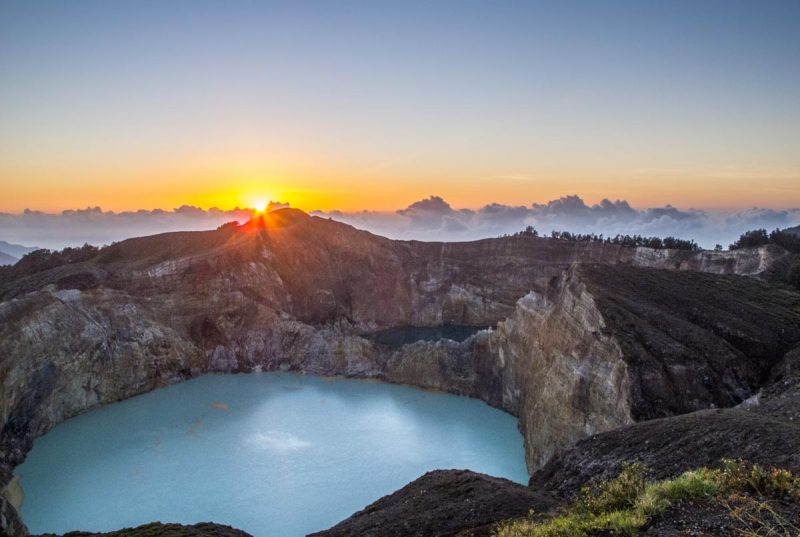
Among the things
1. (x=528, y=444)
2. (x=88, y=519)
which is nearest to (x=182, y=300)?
(x=88, y=519)

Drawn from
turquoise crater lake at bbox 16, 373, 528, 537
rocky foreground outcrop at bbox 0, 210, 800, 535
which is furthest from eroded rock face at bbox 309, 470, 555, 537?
turquoise crater lake at bbox 16, 373, 528, 537

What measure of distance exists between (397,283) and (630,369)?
40687 mm

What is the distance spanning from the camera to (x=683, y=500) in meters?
9.16

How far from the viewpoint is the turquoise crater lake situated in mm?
23281

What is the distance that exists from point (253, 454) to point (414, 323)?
107 ft

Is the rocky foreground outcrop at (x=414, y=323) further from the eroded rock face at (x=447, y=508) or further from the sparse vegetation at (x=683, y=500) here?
the sparse vegetation at (x=683, y=500)

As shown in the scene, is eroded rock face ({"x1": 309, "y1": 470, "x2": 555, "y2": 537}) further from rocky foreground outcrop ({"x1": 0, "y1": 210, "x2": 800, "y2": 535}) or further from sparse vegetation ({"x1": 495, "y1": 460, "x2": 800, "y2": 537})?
sparse vegetation ({"x1": 495, "y1": 460, "x2": 800, "y2": 537})

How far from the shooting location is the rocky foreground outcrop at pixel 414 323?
23578 mm

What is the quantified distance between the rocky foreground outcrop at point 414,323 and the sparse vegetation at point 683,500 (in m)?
3.62

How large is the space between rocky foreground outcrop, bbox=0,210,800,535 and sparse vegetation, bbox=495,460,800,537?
3.62 meters

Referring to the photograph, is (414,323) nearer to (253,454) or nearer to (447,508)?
(253,454)

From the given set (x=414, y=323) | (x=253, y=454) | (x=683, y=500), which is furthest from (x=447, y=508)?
(x=414, y=323)

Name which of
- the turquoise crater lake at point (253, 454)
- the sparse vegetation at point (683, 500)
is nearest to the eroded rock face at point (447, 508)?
the sparse vegetation at point (683, 500)

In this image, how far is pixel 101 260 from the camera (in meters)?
47.8
